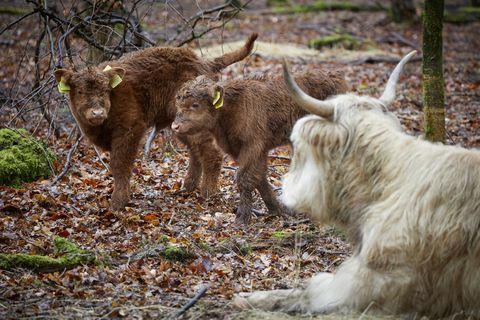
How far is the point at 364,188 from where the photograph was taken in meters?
5.08

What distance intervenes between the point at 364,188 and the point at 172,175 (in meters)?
5.42

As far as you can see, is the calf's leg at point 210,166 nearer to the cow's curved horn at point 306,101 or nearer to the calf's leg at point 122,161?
the calf's leg at point 122,161

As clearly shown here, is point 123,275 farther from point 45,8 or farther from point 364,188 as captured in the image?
point 45,8

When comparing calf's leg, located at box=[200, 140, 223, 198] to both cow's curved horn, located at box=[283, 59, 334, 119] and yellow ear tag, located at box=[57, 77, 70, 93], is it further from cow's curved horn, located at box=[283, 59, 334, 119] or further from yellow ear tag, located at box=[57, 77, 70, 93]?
cow's curved horn, located at box=[283, 59, 334, 119]

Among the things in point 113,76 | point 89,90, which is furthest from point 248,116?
point 89,90

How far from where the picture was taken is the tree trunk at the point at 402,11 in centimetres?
2380

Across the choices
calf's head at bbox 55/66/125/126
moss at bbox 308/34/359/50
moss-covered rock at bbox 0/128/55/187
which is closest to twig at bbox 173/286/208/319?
calf's head at bbox 55/66/125/126

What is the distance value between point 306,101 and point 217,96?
280 centimetres

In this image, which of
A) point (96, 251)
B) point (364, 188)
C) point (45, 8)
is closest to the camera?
point (364, 188)

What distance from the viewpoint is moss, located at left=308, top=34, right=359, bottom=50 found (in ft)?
63.3

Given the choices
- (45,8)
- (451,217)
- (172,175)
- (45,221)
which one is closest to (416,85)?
(172,175)

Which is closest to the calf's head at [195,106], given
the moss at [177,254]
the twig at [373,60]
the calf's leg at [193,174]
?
the calf's leg at [193,174]

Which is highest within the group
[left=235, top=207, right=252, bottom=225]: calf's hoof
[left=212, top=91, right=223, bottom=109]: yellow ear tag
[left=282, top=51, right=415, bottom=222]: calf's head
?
[left=212, top=91, right=223, bottom=109]: yellow ear tag

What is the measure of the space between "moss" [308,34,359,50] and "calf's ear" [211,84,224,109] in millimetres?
11753
